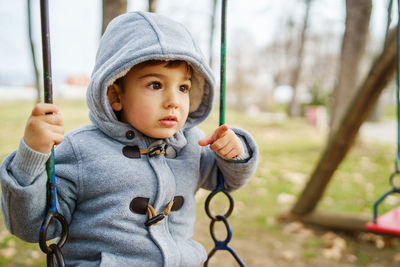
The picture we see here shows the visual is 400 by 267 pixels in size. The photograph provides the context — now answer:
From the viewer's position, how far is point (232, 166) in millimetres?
1459

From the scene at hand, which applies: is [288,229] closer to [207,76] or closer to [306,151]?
[207,76]

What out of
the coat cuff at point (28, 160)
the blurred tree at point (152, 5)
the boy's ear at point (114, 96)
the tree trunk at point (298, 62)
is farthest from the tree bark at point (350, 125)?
the tree trunk at point (298, 62)

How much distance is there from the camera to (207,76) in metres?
1.46

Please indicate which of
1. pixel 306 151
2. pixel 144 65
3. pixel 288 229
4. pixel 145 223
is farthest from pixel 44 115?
pixel 306 151

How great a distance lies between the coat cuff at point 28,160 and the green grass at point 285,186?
214 cm

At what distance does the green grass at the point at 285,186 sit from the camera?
3.52 m

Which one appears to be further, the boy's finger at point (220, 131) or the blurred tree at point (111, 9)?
the blurred tree at point (111, 9)

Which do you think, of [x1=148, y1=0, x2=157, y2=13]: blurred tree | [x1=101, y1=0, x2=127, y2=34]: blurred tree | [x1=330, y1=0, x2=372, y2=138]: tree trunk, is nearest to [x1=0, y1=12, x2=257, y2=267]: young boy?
[x1=101, y1=0, x2=127, y2=34]: blurred tree

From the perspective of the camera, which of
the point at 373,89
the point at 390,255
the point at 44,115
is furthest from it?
the point at 390,255

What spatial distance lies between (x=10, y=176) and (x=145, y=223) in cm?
45

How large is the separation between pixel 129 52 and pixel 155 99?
176 millimetres

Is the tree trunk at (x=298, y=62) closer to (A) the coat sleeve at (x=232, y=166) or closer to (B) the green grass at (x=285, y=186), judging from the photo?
(B) the green grass at (x=285, y=186)

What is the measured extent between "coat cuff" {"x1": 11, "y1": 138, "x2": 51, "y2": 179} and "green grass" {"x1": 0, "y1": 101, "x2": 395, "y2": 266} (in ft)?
7.03

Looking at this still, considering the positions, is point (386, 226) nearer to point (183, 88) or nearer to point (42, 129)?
point (183, 88)
